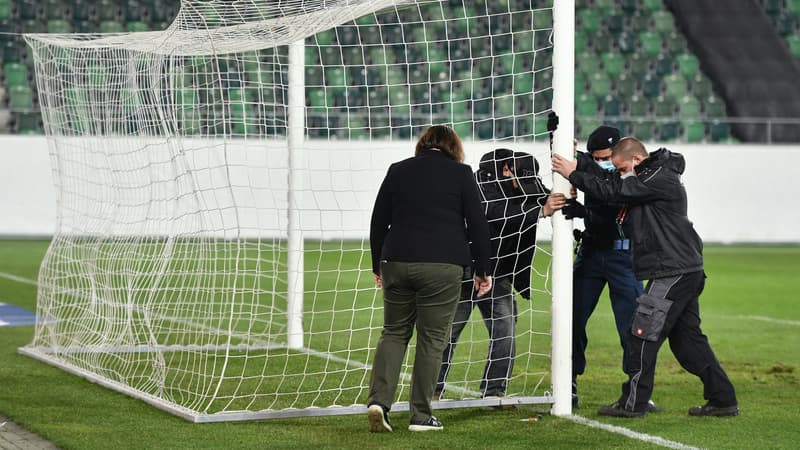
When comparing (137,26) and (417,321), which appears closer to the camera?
(417,321)

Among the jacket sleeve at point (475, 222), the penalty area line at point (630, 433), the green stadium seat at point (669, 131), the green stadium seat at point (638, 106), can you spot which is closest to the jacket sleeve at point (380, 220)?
the jacket sleeve at point (475, 222)

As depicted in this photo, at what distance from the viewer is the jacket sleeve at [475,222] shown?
6.72 metres

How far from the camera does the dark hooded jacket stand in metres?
7.86

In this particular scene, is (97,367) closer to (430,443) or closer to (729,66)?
(430,443)

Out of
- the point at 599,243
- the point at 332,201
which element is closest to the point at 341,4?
the point at 599,243

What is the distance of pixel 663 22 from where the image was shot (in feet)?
95.9

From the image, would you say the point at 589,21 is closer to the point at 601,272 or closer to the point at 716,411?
the point at 601,272

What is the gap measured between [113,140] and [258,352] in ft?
7.13

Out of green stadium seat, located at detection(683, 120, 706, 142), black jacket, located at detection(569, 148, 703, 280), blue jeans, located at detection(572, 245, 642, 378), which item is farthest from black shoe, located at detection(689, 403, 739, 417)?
green stadium seat, located at detection(683, 120, 706, 142)

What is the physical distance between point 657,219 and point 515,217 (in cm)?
98

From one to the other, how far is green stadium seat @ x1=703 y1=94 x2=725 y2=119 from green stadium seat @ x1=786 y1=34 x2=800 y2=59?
254 centimetres

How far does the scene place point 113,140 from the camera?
10023 mm

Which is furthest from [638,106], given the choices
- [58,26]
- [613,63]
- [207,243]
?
[207,243]

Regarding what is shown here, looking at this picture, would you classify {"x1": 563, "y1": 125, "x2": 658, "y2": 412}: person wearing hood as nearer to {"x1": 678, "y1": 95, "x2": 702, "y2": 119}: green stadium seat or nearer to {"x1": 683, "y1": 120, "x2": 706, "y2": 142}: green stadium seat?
{"x1": 683, "y1": 120, "x2": 706, "y2": 142}: green stadium seat
